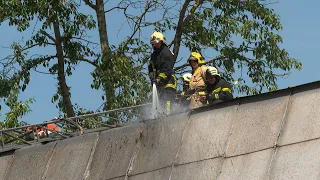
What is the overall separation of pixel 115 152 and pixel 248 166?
10.1ft

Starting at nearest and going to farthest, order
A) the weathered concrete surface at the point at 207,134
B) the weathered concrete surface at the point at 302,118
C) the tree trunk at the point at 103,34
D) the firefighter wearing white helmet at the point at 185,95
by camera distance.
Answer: the weathered concrete surface at the point at 302,118, the weathered concrete surface at the point at 207,134, the firefighter wearing white helmet at the point at 185,95, the tree trunk at the point at 103,34

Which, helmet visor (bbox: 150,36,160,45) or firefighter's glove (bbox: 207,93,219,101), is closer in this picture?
firefighter's glove (bbox: 207,93,219,101)

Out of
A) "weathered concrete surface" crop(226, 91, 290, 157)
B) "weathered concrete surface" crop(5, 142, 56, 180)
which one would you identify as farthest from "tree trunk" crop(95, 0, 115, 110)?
"weathered concrete surface" crop(226, 91, 290, 157)

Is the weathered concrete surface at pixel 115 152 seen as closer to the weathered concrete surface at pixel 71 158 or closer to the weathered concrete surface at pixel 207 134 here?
the weathered concrete surface at pixel 71 158

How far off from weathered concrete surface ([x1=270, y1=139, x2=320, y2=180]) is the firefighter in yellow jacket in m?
2.61

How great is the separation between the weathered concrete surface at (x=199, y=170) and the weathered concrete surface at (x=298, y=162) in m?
1.13

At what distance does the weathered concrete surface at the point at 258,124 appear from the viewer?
699 inches

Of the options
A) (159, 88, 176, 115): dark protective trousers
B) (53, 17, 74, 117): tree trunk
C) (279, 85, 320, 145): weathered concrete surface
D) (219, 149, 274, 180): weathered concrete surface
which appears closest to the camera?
(279, 85, 320, 145): weathered concrete surface

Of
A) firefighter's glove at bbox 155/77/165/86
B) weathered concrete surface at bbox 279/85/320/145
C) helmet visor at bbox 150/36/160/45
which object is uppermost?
helmet visor at bbox 150/36/160/45

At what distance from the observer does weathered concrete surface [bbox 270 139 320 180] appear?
16703 millimetres

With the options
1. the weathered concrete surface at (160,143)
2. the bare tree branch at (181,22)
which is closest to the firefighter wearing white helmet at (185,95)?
the weathered concrete surface at (160,143)

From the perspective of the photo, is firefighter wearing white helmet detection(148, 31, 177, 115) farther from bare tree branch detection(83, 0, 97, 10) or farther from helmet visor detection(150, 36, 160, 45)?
bare tree branch detection(83, 0, 97, 10)

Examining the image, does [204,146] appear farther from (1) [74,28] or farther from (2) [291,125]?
(1) [74,28]

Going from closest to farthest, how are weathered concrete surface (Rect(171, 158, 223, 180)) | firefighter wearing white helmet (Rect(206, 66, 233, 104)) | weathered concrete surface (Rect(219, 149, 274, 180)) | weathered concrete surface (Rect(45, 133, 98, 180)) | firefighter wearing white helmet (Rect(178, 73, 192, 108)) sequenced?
weathered concrete surface (Rect(219, 149, 274, 180))
weathered concrete surface (Rect(171, 158, 223, 180))
firefighter wearing white helmet (Rect(206, 66, 233, 104))
firefighter wearing white helmet (Rect(178, 73, 192, 108))
weathered concrete surface (Rect(45, 133, 98, 180))
